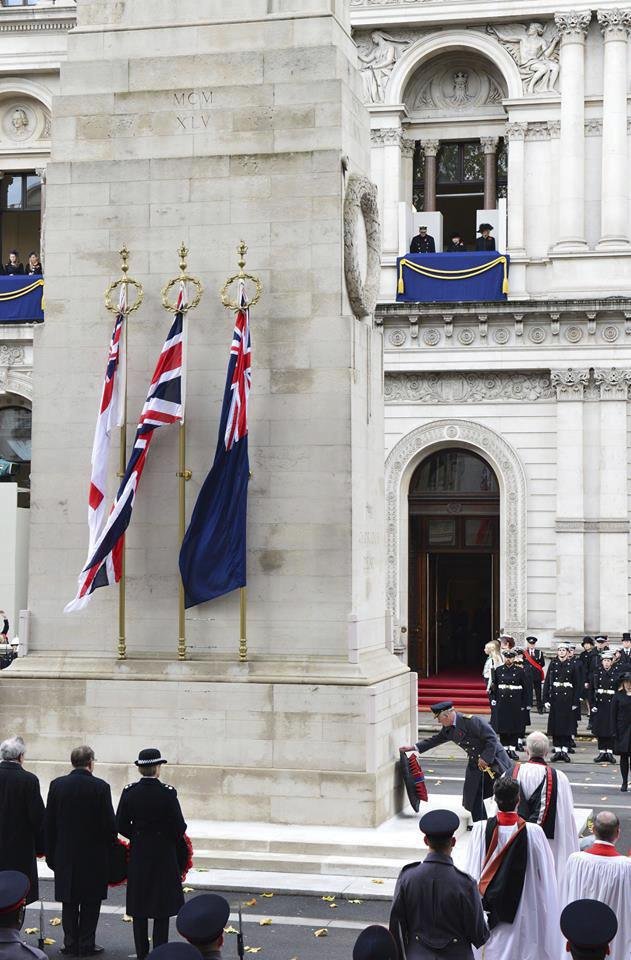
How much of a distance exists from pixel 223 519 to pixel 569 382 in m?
18.5

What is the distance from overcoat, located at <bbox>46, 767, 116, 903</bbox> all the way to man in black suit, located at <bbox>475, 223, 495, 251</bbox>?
25.2 meters

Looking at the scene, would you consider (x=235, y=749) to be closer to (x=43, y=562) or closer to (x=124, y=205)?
(x=43, y=562)

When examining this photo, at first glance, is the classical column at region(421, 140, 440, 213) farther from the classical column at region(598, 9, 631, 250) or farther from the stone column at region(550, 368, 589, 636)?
the stone column at region(550, 368, 589, 636)

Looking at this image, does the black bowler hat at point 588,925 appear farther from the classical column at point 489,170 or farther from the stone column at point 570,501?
the classical column at point 489,170

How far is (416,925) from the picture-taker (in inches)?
352

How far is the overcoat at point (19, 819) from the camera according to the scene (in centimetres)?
1220

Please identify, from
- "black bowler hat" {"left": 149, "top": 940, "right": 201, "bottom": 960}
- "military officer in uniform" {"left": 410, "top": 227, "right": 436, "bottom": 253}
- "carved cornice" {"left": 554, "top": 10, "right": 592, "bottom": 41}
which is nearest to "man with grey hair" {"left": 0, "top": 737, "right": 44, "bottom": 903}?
"black bowler hat" {"left": 149, "top": 940, "right": 201, "bottom": 960}

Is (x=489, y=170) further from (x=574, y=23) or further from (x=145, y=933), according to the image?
(x=145, y=933)

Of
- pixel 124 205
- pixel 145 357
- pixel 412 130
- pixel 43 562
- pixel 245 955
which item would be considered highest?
pixel 412 130

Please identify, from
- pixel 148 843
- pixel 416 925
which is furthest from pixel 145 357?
pixel 416 925

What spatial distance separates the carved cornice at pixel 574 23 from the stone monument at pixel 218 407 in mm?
18690

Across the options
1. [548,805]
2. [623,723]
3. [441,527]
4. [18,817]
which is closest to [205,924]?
[18,817]

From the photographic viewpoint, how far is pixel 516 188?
1400 inches

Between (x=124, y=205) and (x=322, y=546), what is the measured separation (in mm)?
4490
